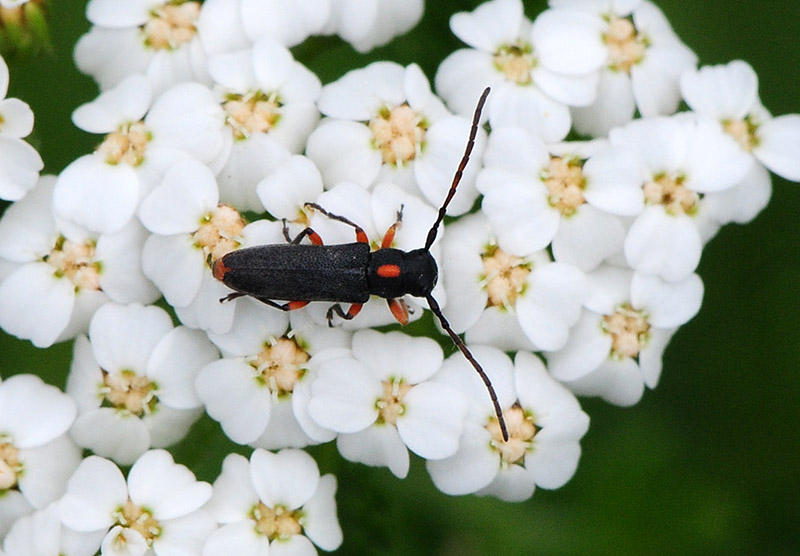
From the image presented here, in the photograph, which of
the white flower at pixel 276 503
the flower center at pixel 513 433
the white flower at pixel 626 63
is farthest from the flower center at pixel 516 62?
the white flower at pixel 276 503

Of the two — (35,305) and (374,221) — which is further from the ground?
(374,221)

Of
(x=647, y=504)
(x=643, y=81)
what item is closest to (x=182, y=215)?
(x=643, y=81)

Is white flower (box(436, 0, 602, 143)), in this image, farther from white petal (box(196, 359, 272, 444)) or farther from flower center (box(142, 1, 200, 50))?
white petal (box(196, 359, 272, 444))

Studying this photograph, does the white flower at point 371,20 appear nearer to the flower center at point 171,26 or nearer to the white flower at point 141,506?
the flower center at point 171,26

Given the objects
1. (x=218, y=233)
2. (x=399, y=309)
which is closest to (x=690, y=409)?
(x=399, y=309)

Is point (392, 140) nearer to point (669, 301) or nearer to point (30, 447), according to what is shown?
point (669, 301)

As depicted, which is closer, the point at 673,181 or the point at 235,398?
the point at 235,398

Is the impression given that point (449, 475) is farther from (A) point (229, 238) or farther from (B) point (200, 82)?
(B) point (200, 82)
